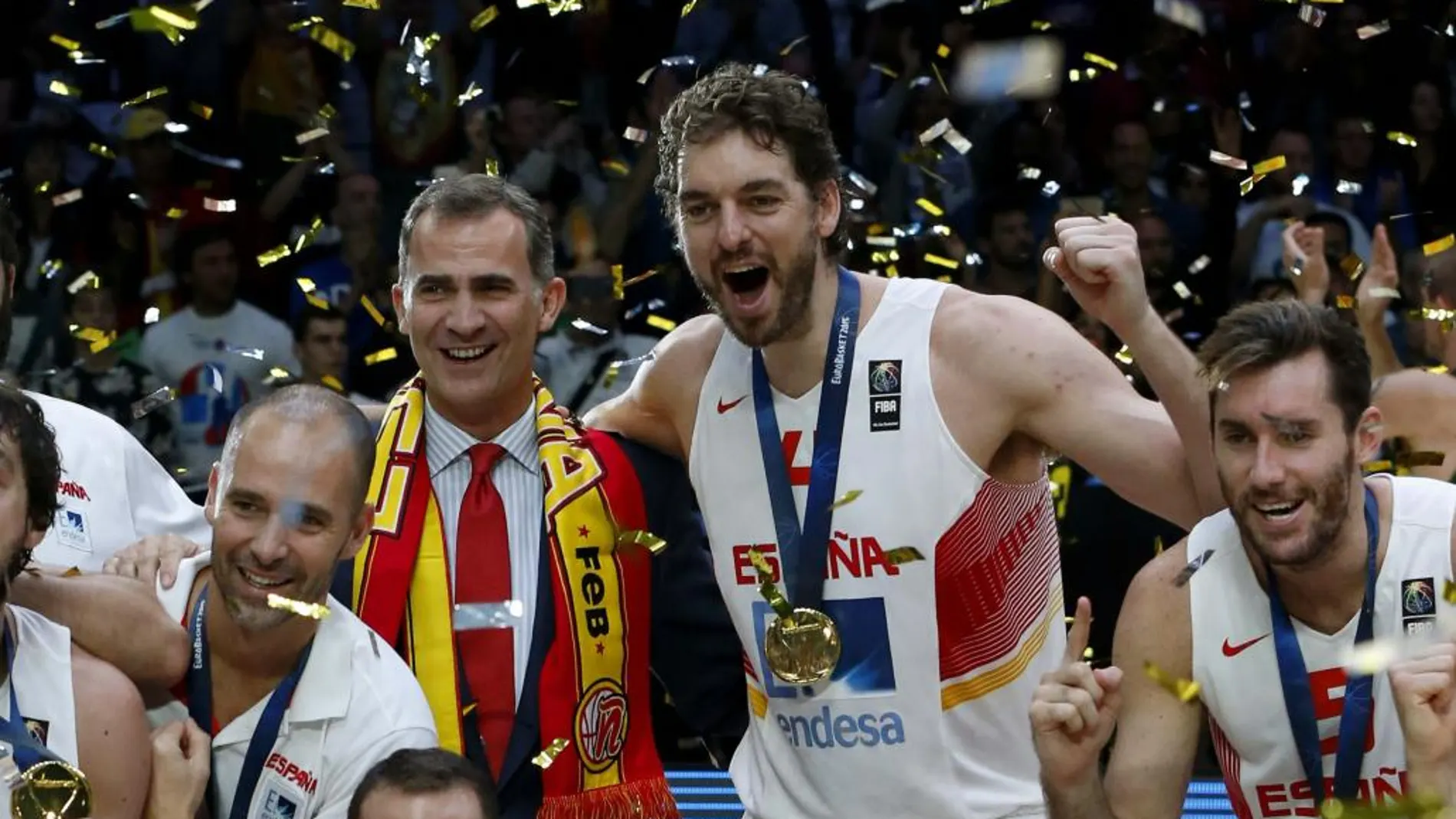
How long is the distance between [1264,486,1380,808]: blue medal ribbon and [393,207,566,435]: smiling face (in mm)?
1549

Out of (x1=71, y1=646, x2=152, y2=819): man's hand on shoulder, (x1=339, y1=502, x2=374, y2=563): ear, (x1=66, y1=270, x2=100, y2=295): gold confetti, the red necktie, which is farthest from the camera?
(x1=66, y1=270, x2=100, y2=295): gold confetti

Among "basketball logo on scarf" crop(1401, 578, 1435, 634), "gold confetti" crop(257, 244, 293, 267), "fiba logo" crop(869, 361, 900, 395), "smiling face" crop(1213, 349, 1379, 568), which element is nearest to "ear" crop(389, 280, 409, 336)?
"fiba logo" crop(869, 361, 900, 395)

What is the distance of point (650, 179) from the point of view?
772 centimetres

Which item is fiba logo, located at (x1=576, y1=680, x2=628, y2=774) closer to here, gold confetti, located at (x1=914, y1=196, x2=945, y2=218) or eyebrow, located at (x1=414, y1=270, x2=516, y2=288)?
eyebrow, located at (x1=414, y1=270, x2=516, y2=288)

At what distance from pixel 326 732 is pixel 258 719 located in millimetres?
118

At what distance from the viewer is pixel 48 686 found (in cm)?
373

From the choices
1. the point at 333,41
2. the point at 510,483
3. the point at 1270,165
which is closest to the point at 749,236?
the point at 510,483

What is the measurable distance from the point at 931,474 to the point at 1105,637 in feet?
7.51

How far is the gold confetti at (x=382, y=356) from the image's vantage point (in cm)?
722

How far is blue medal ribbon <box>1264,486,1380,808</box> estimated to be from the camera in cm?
370

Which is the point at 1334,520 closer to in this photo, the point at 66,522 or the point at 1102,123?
the point at 66,522

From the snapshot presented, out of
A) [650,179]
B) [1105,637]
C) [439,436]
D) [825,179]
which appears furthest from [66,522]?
[650,179]

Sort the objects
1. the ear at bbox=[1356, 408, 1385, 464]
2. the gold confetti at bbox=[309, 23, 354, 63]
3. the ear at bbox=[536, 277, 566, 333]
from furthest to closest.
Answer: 1. the gold confetti at bbox=[309, 23, 354, 63]
2. the ear at bbox=[536, 277, 566, 333]
3. the ear at bbox=[1356, 408, 1385, 464]

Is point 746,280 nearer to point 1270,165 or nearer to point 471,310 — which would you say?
point 471,310
